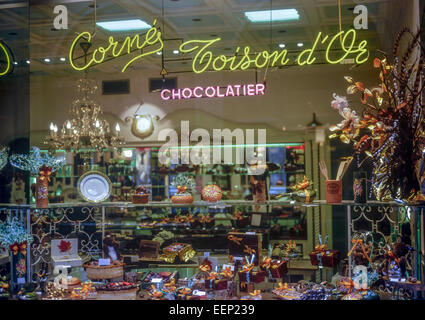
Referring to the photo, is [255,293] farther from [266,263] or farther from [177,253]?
[177,253]

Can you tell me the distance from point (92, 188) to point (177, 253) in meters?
1.05

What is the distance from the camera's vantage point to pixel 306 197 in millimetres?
4648

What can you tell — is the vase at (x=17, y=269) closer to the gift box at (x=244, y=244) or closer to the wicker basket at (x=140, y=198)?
the wicker basket at (x=140, y=198)

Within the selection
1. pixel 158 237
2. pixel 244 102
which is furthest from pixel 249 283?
pixel 244 102

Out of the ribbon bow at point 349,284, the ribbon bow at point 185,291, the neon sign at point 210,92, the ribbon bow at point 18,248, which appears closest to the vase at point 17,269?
the ribbon bow at point 18,248

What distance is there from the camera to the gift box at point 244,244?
15.3 feet

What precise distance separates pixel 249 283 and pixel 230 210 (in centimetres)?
419

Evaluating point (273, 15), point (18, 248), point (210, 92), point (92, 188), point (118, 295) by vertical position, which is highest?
point (273, 15)

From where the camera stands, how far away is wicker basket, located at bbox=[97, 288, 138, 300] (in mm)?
4336

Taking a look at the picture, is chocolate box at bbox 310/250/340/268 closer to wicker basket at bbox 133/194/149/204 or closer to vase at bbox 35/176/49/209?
wicker basket at bbox 133/194/149/204

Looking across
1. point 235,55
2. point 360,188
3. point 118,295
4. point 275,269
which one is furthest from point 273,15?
point 118,295

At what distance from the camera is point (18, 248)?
A: 15.0ft

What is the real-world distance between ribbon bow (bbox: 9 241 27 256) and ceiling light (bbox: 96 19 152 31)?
4.11 m
